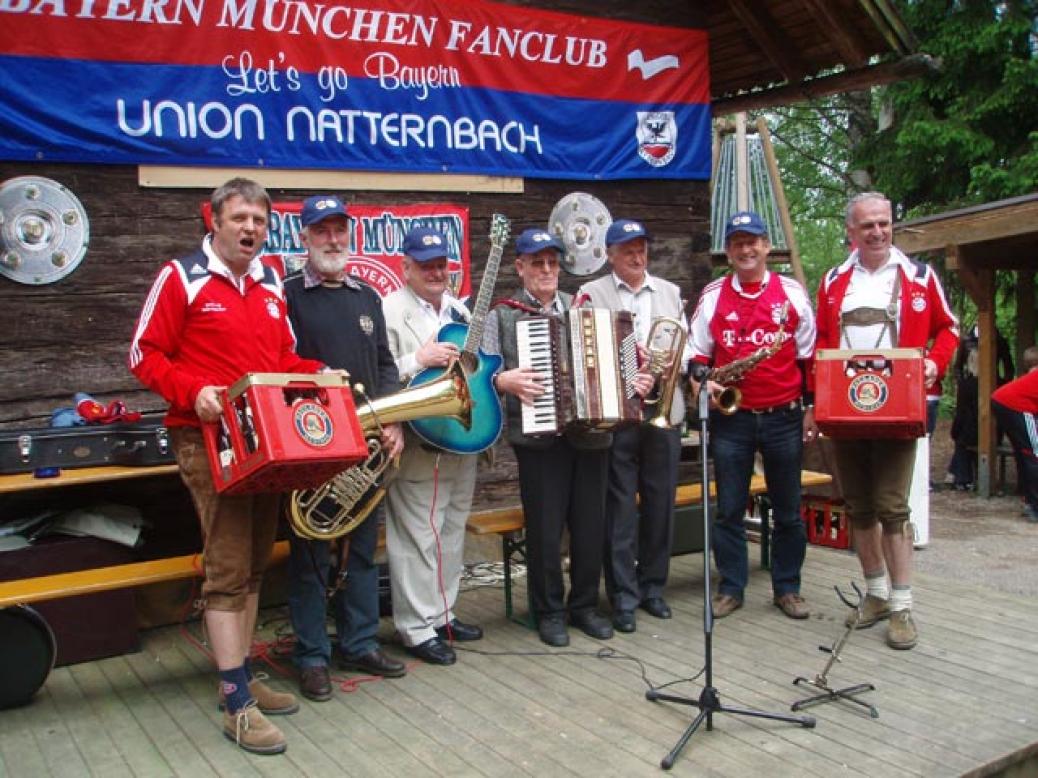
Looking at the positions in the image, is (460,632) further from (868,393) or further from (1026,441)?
(1026,441)

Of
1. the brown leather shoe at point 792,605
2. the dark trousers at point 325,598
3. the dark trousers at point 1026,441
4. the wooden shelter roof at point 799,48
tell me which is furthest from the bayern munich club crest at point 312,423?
the dark trousers at point 1026,441

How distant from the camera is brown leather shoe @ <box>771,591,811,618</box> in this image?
528cm

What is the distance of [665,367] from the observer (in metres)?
4.97

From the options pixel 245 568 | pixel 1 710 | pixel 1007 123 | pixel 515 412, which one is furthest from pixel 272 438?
pixel 1007 123

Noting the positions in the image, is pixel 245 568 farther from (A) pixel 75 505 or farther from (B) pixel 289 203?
(B) pixel 289 203

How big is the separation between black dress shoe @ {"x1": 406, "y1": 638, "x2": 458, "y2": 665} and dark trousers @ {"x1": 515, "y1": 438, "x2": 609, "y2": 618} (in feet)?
1.80

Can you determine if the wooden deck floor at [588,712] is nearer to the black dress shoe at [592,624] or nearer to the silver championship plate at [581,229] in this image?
the black dress shoe at [592,624]

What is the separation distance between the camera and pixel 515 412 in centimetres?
479

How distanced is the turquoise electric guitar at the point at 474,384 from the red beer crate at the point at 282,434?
2.90 ft

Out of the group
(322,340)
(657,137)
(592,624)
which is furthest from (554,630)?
(657,137)

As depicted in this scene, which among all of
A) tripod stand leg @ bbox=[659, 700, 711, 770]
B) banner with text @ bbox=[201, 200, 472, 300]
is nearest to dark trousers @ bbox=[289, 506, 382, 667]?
tripod stand leg @ bbox=[659, 700, 711, 770]

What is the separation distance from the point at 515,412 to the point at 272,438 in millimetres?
1686

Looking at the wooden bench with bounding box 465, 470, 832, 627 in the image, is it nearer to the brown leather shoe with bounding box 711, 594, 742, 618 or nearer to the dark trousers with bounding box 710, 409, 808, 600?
the dark trousers with bounding box 710, 409, 808, 600

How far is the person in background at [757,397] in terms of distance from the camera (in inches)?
203
